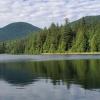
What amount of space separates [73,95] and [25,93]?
20.0ft

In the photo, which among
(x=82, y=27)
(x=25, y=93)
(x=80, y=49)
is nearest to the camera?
(x=25, y=93)

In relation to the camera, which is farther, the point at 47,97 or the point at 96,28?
the point at 96,28

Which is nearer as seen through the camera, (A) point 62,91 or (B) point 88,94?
(B) point 88,94

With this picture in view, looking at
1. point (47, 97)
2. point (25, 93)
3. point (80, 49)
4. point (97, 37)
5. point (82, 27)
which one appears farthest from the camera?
point (82, 27)

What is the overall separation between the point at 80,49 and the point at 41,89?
14622cm

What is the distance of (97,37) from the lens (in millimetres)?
174375

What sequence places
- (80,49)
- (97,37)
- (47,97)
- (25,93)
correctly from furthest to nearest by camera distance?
Result: (80,49) → (97,37) → (25,93) → (47,97)

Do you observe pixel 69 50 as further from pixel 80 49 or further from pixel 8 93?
pixel 8 93

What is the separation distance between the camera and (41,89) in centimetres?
4131

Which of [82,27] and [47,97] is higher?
[82,27]

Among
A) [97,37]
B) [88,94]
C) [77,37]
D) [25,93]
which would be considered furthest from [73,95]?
[77,37]

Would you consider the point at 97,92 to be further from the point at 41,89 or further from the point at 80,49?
the point at 80,49

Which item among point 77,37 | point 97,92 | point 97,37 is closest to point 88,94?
point 97,92

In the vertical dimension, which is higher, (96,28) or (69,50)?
(96,28)
